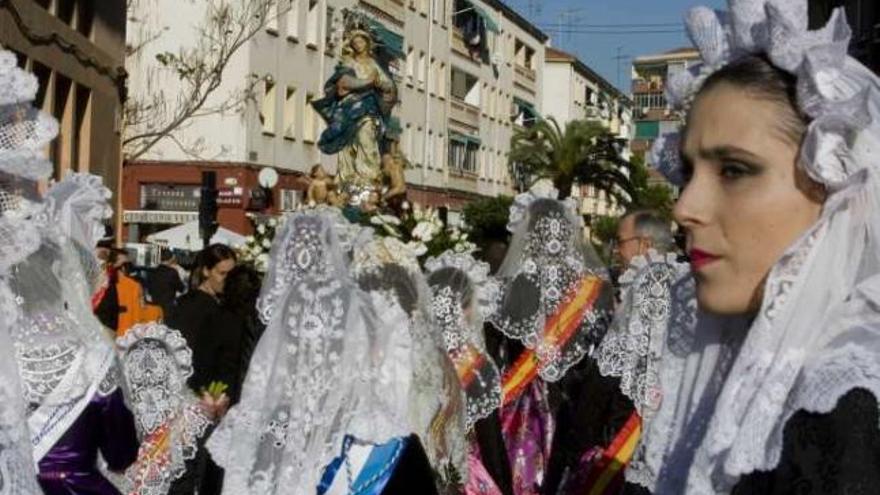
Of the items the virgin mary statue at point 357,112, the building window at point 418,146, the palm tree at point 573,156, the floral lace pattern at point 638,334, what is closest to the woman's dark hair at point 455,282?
the floral lace pattern at point 638,334

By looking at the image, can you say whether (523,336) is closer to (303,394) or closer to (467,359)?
(467,359)

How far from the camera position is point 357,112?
44.5 feet

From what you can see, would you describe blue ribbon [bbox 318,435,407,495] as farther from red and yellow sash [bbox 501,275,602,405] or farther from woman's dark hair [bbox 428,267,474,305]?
red and yellow sash [bbox 501,275,602,405]

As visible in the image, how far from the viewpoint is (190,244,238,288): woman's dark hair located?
11.6 m

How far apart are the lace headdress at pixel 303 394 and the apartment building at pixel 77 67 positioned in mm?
16519

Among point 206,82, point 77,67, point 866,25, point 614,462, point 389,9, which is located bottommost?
point 614,462

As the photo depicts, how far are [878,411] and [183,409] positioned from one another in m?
5.40

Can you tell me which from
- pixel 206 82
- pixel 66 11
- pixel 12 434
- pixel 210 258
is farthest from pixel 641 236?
pixel 206 82

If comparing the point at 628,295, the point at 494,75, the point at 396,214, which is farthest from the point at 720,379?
the point at 494,75

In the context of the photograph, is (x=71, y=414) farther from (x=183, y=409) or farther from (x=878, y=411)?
(x=878, y=411)

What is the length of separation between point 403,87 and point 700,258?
51.9 m

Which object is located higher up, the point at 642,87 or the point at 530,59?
the point at 642,87

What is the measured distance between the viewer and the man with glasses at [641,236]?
8406 millimetres

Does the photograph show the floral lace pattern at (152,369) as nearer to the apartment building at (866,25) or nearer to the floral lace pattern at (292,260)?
the floral lace pattern at (292,260)
